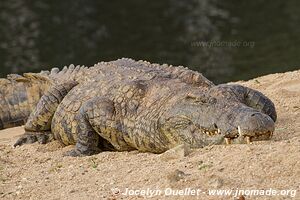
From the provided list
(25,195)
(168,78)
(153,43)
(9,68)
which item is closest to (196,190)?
(25,195)

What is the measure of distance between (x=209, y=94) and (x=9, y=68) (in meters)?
14.8

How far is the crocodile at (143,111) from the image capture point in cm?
627

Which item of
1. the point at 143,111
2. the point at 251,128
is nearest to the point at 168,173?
the point at 251,128

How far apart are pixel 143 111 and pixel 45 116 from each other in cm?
189

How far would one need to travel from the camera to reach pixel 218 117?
6.27 meters

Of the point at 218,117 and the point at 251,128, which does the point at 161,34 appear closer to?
the point at 218,117

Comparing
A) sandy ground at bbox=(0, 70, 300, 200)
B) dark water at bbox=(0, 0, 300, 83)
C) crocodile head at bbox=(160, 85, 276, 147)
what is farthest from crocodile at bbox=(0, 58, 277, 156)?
dark water at bbox=(0, 0, 300, 83)

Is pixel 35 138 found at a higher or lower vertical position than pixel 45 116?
lower

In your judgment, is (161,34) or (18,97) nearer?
(18,97)

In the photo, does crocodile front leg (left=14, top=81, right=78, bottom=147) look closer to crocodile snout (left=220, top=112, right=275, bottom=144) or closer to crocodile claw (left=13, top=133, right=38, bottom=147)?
crocodile claw (left=13, top=133, right=38, bottom=147)

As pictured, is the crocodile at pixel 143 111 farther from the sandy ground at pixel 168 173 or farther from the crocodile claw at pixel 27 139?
the sandy ground at pixel 168 173

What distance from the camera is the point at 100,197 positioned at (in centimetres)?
546

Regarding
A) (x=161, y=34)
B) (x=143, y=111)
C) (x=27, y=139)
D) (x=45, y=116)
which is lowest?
(x=27, y=139)

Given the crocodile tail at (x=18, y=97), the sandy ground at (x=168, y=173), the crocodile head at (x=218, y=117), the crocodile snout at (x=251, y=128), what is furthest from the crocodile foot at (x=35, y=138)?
the crocodile snout at (x=251, y=128)
